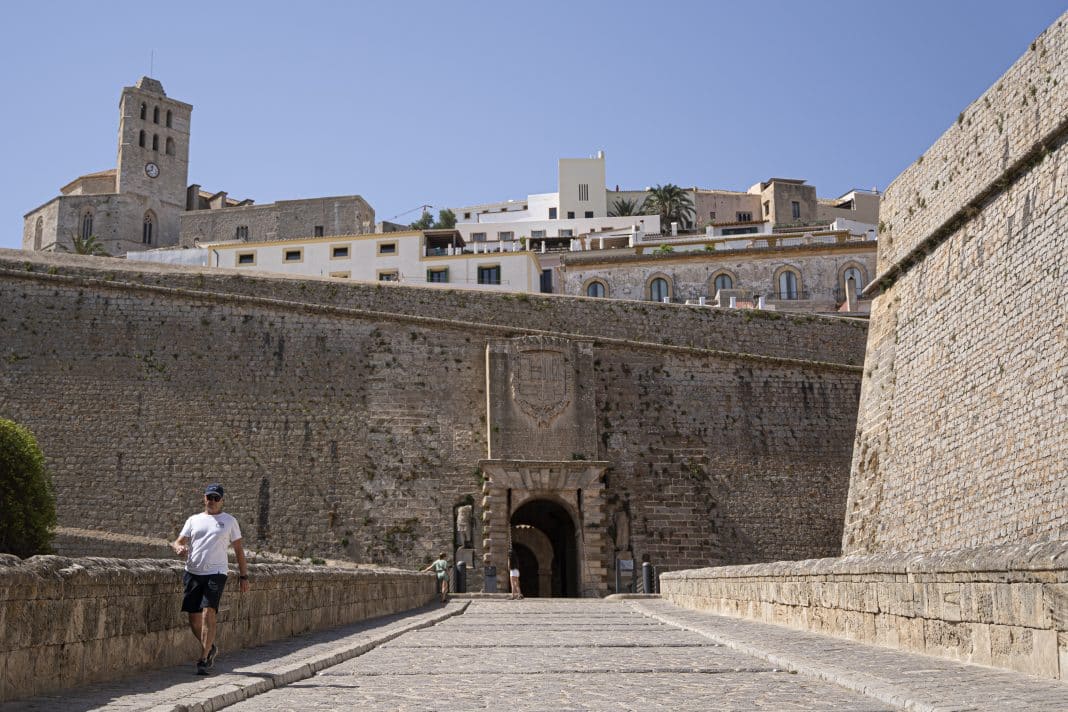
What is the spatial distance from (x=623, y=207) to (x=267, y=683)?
6255 cm

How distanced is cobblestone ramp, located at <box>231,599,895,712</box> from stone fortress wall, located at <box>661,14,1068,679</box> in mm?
1061

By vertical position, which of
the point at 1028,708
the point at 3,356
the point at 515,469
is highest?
the point at 3,356

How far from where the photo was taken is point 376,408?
2498 cm

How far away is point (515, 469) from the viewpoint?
24.8 m

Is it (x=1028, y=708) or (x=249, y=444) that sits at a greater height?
(x=249, y=444)

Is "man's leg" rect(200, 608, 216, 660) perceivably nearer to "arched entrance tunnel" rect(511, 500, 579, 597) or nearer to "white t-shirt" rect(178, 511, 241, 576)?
"white t-shirt" rect(178, 511, 241, 576)

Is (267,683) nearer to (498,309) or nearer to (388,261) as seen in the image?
(498,309)

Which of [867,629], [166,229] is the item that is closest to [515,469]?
[867,629]

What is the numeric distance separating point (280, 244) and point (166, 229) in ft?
95.4

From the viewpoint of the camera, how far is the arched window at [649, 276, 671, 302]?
141ft

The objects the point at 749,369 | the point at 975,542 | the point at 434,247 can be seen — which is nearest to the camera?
the point at 975,542

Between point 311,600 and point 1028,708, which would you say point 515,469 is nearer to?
point 311,600

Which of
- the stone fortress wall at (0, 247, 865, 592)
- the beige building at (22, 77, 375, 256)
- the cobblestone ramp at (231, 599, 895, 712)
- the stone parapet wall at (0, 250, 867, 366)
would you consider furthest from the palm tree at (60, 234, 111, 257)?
the cobblestone ramp at (231, 599, 895, 712)

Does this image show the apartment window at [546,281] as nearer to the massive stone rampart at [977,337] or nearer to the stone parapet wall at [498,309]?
the stone parapet wall at [498,309]
